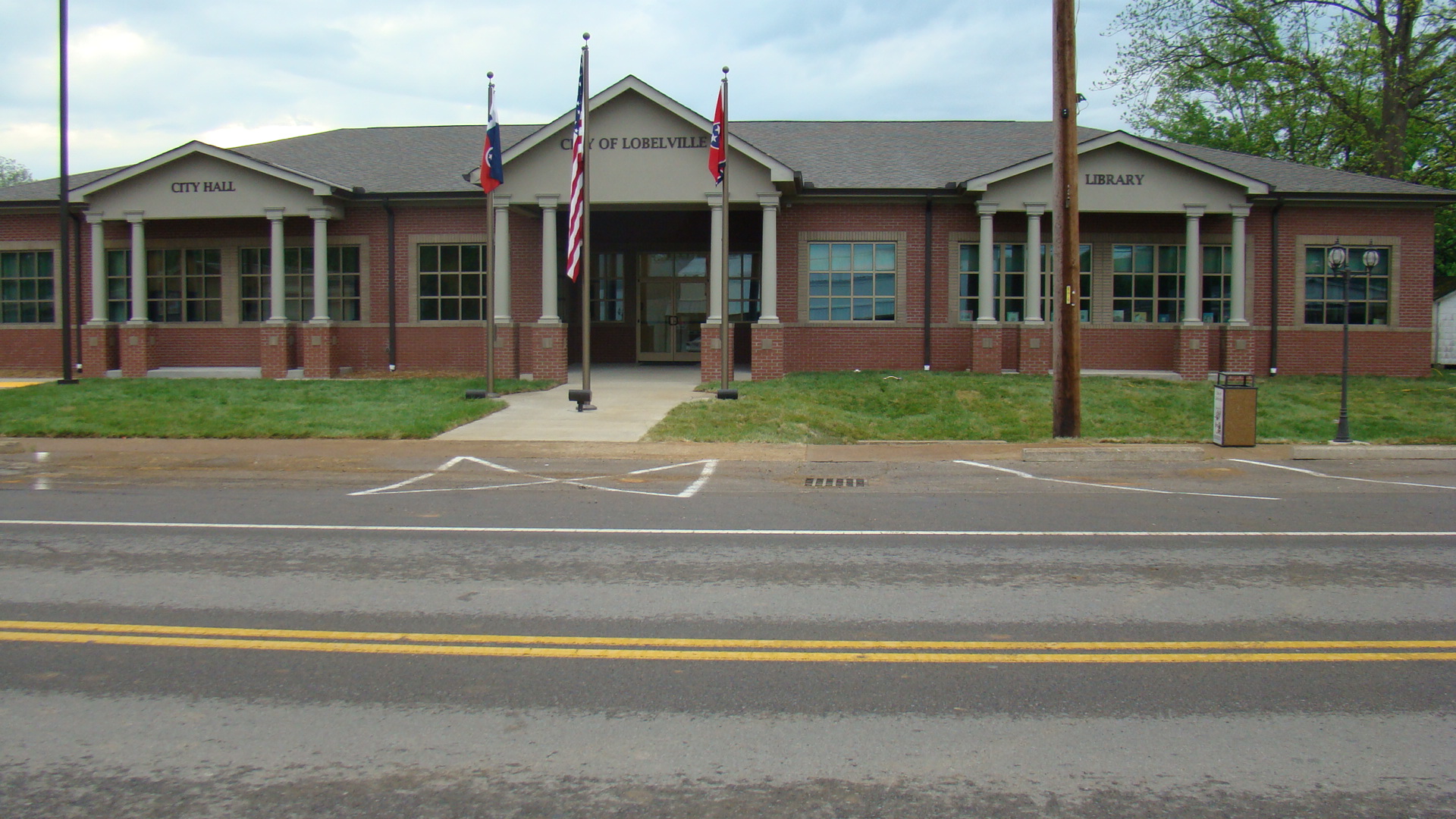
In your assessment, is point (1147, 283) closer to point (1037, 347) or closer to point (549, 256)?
point (1037, 347)

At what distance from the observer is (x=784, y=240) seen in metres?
22.7

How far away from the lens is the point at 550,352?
20953 millimetres

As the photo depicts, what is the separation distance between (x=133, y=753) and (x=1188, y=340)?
21728 mm

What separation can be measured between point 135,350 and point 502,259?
9.14m

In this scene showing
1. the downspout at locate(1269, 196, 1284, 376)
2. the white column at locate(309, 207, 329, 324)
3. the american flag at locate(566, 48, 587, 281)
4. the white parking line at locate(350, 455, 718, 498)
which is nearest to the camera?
the white parking line at locate(350, 455, 718, 498)

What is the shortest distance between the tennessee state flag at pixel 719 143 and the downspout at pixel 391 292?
883 centimetres

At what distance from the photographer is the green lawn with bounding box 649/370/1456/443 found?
15.2 metres

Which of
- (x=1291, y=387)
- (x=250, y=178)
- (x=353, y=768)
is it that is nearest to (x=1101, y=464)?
(x=1291, y=387)

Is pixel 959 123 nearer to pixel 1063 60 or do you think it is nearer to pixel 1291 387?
pixel 1291 387

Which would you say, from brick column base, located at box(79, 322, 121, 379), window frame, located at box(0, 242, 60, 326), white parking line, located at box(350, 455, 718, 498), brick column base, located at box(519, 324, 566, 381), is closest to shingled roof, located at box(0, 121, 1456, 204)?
window frame, located at box(0, 242, 60, 326)

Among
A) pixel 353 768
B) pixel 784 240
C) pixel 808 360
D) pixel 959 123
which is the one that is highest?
pixel 959 123

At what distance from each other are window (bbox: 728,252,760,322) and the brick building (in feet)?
0.18

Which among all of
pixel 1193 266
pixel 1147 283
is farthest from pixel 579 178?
pixel 1147 283

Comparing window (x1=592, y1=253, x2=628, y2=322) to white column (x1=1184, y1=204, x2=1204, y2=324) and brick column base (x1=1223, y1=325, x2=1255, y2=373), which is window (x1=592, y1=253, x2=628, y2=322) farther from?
brick column base (x1=1223, y1=325, x2=1255, y2=373)
